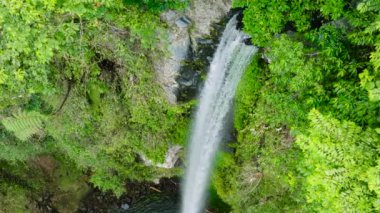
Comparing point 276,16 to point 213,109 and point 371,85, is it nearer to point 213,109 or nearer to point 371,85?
point 371,85

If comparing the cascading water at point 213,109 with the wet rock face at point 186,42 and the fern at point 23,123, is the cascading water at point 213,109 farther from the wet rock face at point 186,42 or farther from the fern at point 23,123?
the fern at point 23,123

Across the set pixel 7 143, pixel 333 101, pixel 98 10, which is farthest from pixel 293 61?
pixel 7 143

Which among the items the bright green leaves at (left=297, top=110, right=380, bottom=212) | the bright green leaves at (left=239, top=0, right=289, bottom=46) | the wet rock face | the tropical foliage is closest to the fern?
the wet rock face

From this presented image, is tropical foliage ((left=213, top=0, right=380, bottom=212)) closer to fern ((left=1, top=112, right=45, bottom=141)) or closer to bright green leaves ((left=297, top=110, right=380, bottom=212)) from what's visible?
bright green leaves ((left=297, top=110, right=380, bottom=212))

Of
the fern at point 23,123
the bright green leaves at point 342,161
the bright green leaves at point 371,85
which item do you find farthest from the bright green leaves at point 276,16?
the fern at point 23,123

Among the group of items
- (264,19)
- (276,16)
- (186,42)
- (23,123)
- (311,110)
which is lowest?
(23,123)

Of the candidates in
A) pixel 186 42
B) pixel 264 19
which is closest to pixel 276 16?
pixel 264 19
